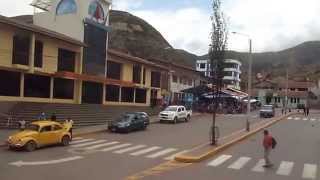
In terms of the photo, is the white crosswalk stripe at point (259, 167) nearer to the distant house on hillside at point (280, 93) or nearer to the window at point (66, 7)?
the window at point (66, 7)

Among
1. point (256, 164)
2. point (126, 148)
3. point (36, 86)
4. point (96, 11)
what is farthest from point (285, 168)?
point (96, 11)

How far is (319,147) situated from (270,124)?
19.9 metres

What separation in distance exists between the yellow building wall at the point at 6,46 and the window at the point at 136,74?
24328 mm

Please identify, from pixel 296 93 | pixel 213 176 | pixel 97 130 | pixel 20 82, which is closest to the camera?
pixel 213 176

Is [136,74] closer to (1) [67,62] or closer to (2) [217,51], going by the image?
(1) [67,62]

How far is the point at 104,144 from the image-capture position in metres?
32.1

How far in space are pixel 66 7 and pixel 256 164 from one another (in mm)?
33097

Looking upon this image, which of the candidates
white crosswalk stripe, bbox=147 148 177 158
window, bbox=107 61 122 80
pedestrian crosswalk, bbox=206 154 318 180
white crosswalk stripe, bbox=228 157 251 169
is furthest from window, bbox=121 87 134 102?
white crosswalk stripe, bbox=228 157 251 169

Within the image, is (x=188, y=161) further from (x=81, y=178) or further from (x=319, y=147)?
(x=319, y=147)

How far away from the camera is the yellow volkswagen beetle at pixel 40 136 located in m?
26.8

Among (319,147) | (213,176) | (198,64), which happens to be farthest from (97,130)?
(198,64)

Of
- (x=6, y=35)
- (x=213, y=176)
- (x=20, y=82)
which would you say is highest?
(x=6, y=35)

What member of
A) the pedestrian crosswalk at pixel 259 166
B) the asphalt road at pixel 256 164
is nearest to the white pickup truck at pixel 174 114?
the asphalt road at pixel 256 164

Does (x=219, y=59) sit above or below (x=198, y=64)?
below
